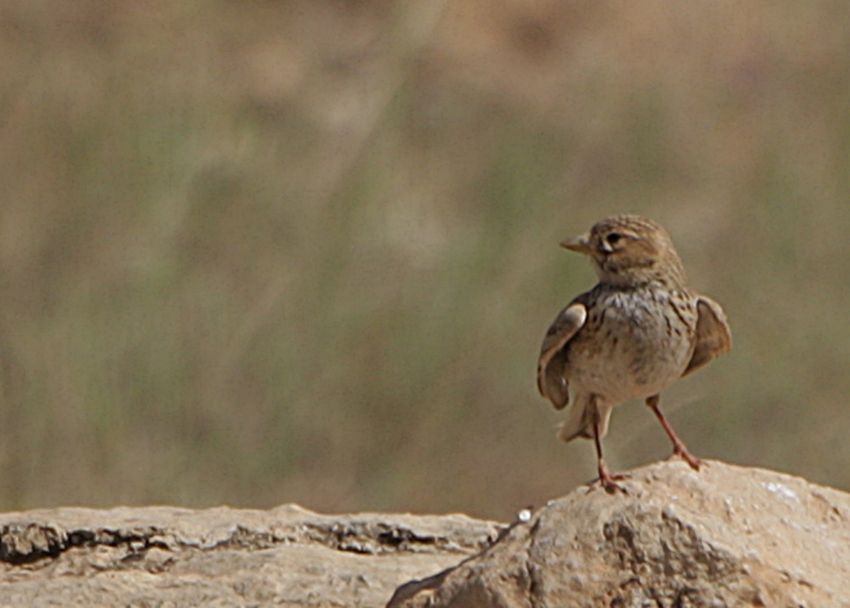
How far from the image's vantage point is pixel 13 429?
27.2 feet

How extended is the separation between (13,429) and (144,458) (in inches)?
19.5

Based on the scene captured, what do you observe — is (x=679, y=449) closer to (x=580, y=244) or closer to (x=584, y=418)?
(x=584, y=418)

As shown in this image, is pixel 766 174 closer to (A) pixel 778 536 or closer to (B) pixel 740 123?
(B) pixel 740 123

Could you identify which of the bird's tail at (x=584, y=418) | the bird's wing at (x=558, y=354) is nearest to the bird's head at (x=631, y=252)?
the bird's wing at (x=558, y=354)

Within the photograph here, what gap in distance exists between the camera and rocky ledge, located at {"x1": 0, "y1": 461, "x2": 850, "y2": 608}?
4.62 meters

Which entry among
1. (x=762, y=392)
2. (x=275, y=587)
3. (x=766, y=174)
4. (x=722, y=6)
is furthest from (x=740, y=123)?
(x=275, y=587)

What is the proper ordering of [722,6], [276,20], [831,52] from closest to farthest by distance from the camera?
1. [831,52]
2. [276,20]
3. [722,6]

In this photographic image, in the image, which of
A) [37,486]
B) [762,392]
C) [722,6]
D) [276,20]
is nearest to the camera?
[37,486]

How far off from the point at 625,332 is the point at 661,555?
1065 mm

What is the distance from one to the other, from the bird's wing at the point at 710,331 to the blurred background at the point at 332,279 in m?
2.59

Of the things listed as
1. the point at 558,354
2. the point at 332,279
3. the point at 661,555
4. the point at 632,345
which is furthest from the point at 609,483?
the point at 332,279

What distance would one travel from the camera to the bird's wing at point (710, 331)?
19.0 feet

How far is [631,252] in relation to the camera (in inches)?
231

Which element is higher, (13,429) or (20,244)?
(20,244)
